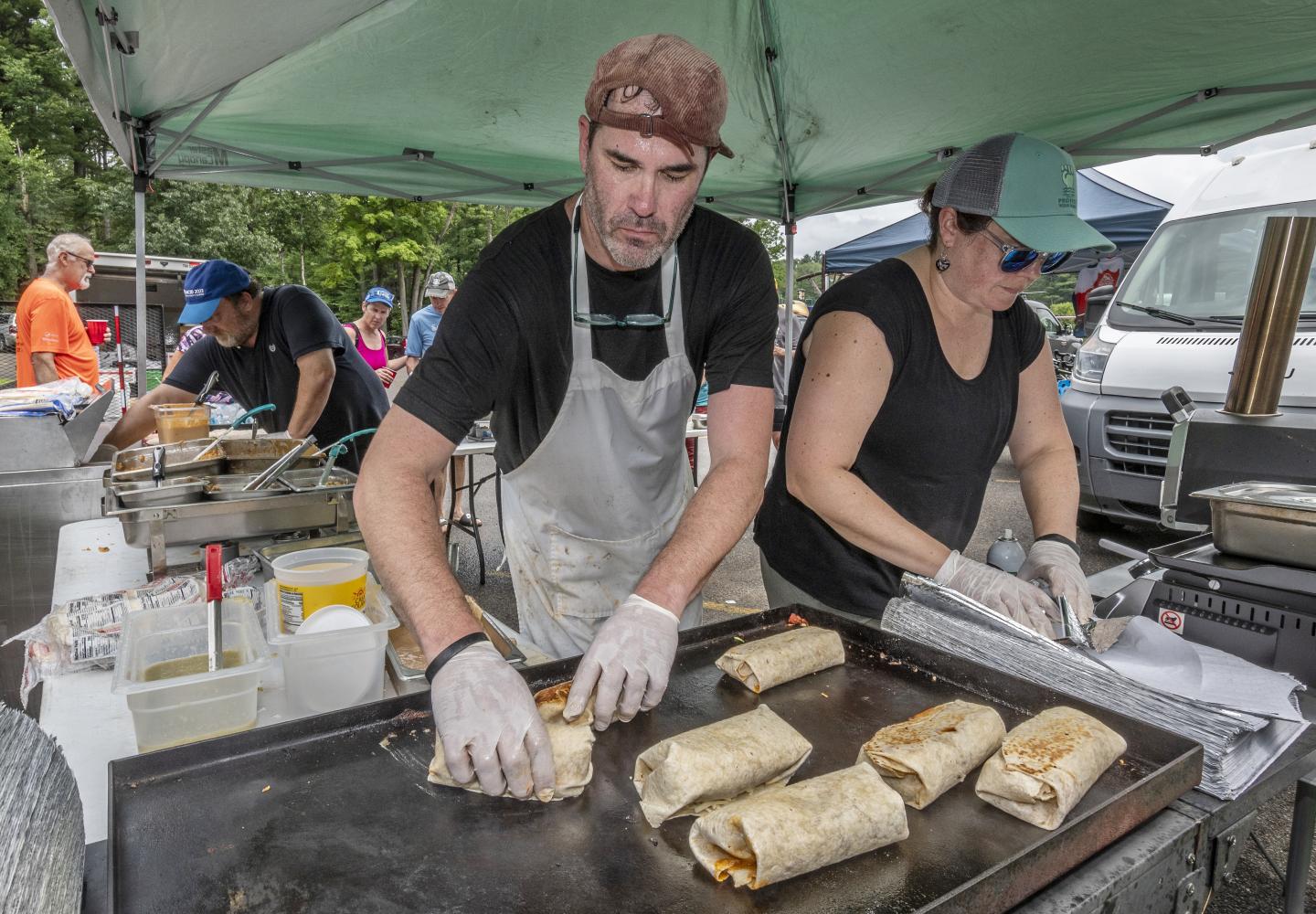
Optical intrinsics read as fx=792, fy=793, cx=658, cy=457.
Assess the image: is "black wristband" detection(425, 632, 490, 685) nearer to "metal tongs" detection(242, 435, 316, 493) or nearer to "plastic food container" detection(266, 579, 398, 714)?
"plastic food container" detection(266, 579, 398, 714)

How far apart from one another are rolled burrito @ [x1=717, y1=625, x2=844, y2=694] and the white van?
14.2 ft

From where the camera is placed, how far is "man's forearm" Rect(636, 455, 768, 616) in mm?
1499

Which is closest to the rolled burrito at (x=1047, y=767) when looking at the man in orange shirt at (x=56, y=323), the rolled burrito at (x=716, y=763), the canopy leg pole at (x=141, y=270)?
the rolled burrito at (x=716, y=763)

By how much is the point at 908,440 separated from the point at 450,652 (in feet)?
4.17

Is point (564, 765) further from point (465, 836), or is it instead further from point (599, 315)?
point (599, 315)

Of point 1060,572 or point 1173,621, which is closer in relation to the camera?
point 1173,621

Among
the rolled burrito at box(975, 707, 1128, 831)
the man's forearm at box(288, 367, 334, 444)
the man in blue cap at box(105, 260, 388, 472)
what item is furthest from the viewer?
the man's forearm at box(288, 367, 334, 444)

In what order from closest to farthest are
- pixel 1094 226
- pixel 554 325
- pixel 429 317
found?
pixel 554 325, pixel 429 317, pixel 1094 226

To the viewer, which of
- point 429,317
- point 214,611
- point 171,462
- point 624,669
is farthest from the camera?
point 429,317

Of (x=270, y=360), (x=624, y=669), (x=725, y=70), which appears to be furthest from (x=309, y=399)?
(x=624, y=669)

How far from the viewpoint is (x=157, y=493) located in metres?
2.32

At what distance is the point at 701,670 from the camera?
61.6 inches

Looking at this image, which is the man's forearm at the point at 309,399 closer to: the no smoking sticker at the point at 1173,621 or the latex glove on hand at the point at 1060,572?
the latex glove on hand at the point at 1060,572

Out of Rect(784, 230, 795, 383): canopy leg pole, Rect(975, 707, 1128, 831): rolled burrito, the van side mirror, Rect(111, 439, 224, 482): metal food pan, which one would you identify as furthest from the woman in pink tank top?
Rect(975, 707, 1128, 831): rolled burrito
